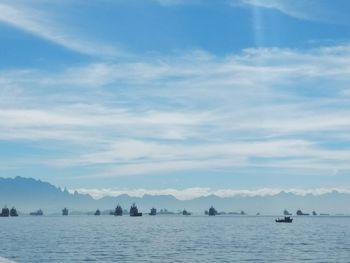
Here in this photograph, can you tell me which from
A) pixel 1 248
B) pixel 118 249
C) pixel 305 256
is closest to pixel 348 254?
pixel 305 256

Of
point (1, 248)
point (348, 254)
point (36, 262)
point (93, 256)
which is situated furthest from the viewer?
point (1, 248)

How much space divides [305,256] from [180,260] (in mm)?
28498

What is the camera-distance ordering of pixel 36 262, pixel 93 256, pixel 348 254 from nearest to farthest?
1. pixel 36 262
2. pixel 93 256
3. pixel 348 254

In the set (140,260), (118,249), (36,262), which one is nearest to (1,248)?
(118,249)

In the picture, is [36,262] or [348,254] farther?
[348,254]

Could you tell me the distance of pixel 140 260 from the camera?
345 feet

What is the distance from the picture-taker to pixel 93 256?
11381 centimetres

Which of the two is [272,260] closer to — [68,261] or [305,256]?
[305,256]

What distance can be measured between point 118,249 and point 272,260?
38260 millimetres

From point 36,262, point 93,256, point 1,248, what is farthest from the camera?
point 1,248

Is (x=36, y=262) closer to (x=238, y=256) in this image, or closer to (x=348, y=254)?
(x=238, y=256)

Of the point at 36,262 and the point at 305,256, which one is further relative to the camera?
the point at 305,256

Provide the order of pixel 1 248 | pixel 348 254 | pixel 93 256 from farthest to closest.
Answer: pixel 1 248 → pixel 348 254 → pixel 93 256

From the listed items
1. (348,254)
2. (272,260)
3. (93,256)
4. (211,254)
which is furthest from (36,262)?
(348,254)
